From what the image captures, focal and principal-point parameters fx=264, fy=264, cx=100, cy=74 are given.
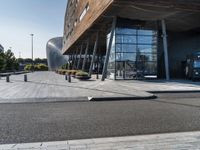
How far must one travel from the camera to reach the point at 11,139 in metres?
6.29

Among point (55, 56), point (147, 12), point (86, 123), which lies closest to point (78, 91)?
point (86, 123)

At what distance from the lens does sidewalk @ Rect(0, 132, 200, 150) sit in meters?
5.52

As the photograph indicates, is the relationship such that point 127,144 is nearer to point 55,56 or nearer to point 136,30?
point 136,30

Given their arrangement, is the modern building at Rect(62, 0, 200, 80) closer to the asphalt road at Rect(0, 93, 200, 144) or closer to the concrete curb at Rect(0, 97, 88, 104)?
the concrete curb at Rect(0, 97, 88, 104)

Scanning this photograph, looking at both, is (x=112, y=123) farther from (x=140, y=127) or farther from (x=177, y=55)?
(x=177, y=55)

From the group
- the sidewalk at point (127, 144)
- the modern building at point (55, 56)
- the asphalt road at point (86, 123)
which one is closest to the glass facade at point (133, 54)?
the asphalt road at point (86, 123)

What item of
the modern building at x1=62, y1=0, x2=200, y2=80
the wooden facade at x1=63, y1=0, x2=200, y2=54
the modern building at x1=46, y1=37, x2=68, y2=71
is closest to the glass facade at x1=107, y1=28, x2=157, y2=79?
the modern building at x1=62, y1=0, x2=200, y2=80

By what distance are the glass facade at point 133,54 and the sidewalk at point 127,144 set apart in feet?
80.1

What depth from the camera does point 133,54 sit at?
3184 cm

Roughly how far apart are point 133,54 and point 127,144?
87.3 ft

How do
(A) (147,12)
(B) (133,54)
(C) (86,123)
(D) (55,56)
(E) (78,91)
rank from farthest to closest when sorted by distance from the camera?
(D) (55,56)
(B) (133,54)
(A) (147,12)
(E) (78,91)
(C) (86,123)

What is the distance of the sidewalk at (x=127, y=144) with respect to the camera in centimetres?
552

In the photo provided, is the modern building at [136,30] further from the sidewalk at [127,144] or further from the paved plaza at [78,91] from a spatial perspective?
the sidewalk at [127,144]

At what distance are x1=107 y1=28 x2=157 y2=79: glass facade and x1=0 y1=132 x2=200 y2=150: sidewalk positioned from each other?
2443cm
